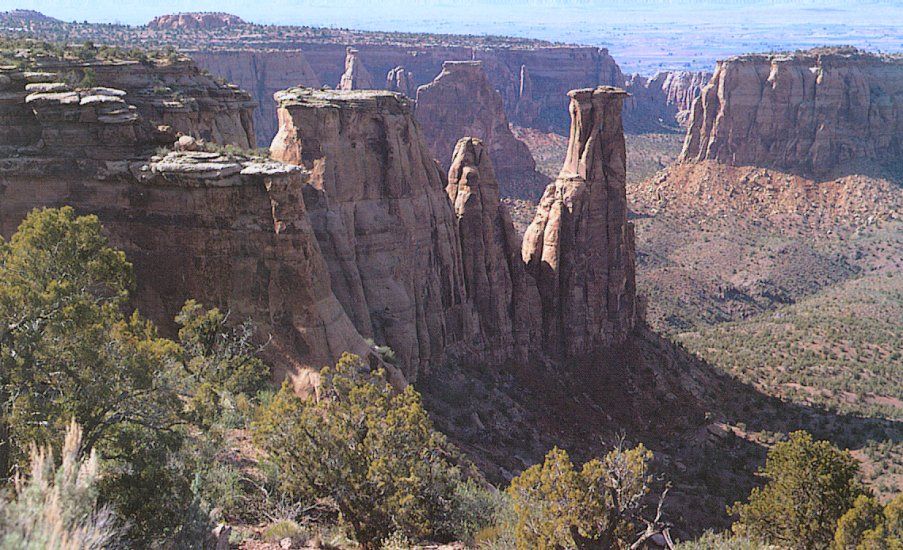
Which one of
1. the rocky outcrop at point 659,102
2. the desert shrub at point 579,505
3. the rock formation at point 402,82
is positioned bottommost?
the rocky outcrop at point 659,102

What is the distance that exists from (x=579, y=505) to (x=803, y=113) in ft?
294

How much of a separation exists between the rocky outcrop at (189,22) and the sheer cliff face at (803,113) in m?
91.4

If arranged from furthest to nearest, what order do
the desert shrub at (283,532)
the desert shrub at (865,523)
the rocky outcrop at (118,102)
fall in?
the rocky outcrop at (118,102), the desert shrub at (865,523), the desert shrub at (283,532)

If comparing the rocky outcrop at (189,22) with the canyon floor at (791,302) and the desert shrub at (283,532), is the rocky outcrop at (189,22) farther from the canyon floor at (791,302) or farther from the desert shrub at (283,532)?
the desert shrub at (283,532)

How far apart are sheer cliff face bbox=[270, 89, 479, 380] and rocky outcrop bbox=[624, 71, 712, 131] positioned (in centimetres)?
13202

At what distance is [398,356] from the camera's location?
1309 inches

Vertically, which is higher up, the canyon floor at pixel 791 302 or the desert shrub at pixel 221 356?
the desert shrub at pixel 221 356

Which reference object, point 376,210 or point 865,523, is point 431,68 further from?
point 865,523

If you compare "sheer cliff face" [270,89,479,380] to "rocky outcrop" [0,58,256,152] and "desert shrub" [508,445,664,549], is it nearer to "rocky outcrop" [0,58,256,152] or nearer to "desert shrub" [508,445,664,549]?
"rocky outcrop" [0,58,256,152]

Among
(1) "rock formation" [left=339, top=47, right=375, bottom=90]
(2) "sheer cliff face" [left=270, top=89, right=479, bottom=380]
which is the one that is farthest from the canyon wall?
(2) "sheer cliff face" [left=270, top=89, right=479, bottom=380]

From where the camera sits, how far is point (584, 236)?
1677 inches

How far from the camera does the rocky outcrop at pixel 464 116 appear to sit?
101562mm

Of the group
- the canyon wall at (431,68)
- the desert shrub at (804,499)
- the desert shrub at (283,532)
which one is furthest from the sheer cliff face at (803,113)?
the desert shrub at (283,532)

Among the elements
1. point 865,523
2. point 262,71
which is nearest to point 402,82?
point 262,71
